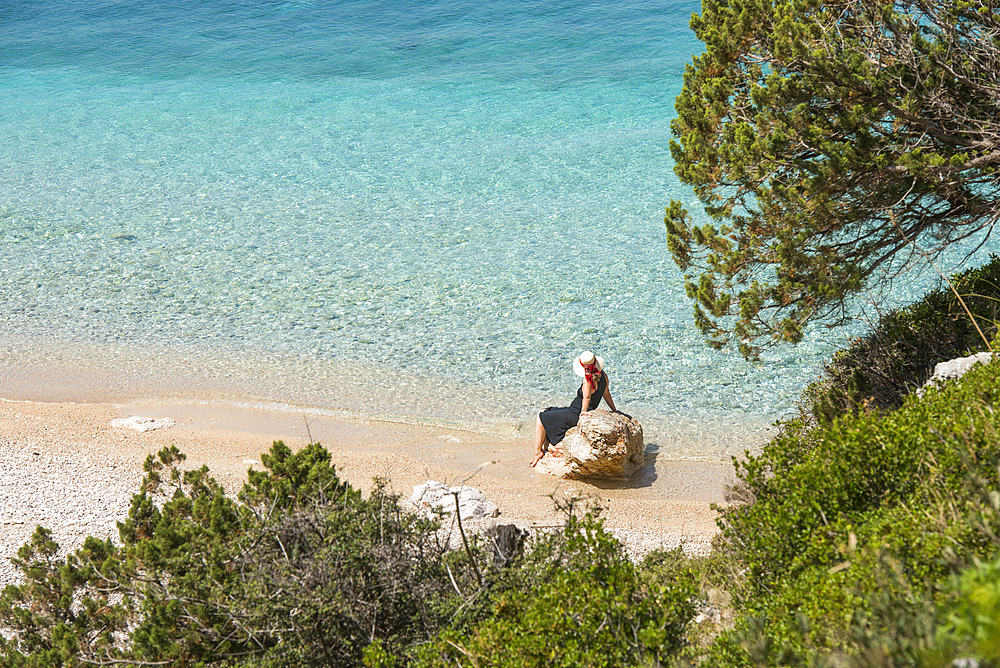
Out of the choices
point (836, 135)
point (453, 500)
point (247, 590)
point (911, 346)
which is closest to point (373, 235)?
point (453, 500)

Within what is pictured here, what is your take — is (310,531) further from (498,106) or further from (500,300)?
(498,106)

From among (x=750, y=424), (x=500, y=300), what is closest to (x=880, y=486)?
(x=750, y=424)

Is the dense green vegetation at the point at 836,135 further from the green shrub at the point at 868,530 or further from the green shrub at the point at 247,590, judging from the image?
the green shrub at the point at 247,590

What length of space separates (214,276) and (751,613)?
39.7 feet

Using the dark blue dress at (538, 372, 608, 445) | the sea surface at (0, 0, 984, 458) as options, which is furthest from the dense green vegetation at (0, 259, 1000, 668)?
the sea surface at (0, 0, 984, 458)

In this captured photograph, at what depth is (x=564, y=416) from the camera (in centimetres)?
859

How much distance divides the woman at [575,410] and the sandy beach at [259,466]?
13.5 inches

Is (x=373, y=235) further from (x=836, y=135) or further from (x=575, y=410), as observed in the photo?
(x=836, y=135)

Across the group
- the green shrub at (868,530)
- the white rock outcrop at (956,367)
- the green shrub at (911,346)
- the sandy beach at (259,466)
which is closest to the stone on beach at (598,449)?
the sandy beach at (259,466)

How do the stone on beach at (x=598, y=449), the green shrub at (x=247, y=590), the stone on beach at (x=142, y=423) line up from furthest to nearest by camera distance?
the stone on beach at (x=142, y=423)
the stone on beach at (x=598, y=449)
the green shrub at (x=247, y=590)

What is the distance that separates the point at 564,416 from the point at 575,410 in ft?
0.68

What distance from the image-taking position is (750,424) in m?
9.06

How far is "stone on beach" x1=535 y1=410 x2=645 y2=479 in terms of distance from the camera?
26.5 ft

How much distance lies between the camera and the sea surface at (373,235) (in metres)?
10.2
